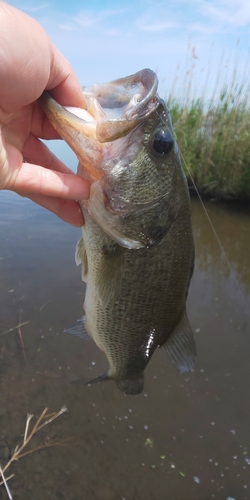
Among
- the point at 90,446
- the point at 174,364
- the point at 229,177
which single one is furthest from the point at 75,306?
the point at 229,177

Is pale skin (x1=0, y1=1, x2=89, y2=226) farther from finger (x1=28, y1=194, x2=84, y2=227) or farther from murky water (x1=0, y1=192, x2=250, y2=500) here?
murky water (x1=0, y1=192, x2=250, y2=500)

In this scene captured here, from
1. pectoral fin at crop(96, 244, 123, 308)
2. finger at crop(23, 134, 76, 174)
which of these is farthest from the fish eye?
finger at crop(23, 134, 76, 174)

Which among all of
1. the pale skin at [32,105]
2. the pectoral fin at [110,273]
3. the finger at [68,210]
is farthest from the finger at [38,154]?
the pectoral fin at [110,273]

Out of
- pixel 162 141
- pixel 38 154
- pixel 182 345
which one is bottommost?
pixel 182 345

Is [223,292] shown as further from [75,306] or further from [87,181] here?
[87,181]

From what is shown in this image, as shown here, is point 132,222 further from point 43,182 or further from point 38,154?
point 38,154

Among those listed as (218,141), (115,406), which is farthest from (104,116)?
(218,141)
